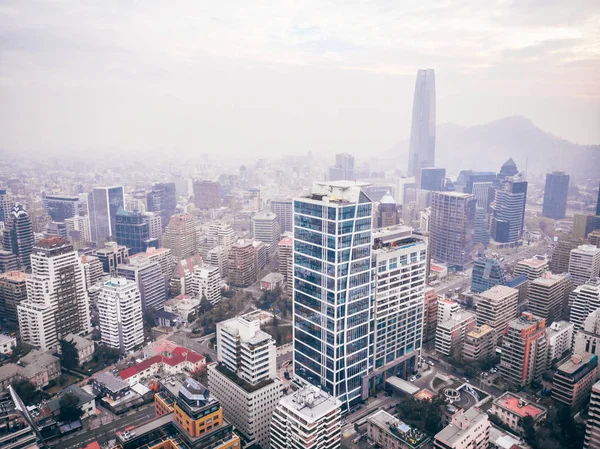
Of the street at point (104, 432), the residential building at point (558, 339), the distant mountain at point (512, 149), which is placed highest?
the distant mountain at point (512, 149)

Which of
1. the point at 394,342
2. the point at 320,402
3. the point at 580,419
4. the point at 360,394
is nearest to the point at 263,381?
the point at 320,402

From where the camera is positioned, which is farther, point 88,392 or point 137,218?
point 137,218

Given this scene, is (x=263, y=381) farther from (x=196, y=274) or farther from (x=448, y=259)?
(x=448, y=259)

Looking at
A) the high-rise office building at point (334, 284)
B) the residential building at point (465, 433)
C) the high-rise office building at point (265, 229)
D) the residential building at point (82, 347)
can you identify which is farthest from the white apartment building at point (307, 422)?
Result: the high-rise office building at point (265, 229)

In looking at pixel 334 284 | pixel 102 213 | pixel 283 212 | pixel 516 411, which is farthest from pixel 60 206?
pixel 516 411

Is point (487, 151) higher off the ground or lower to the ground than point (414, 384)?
higher

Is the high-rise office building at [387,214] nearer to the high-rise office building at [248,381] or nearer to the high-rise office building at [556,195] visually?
the high-rise office building at [556,195]

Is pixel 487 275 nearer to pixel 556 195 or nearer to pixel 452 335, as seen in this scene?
pixel 452 335
